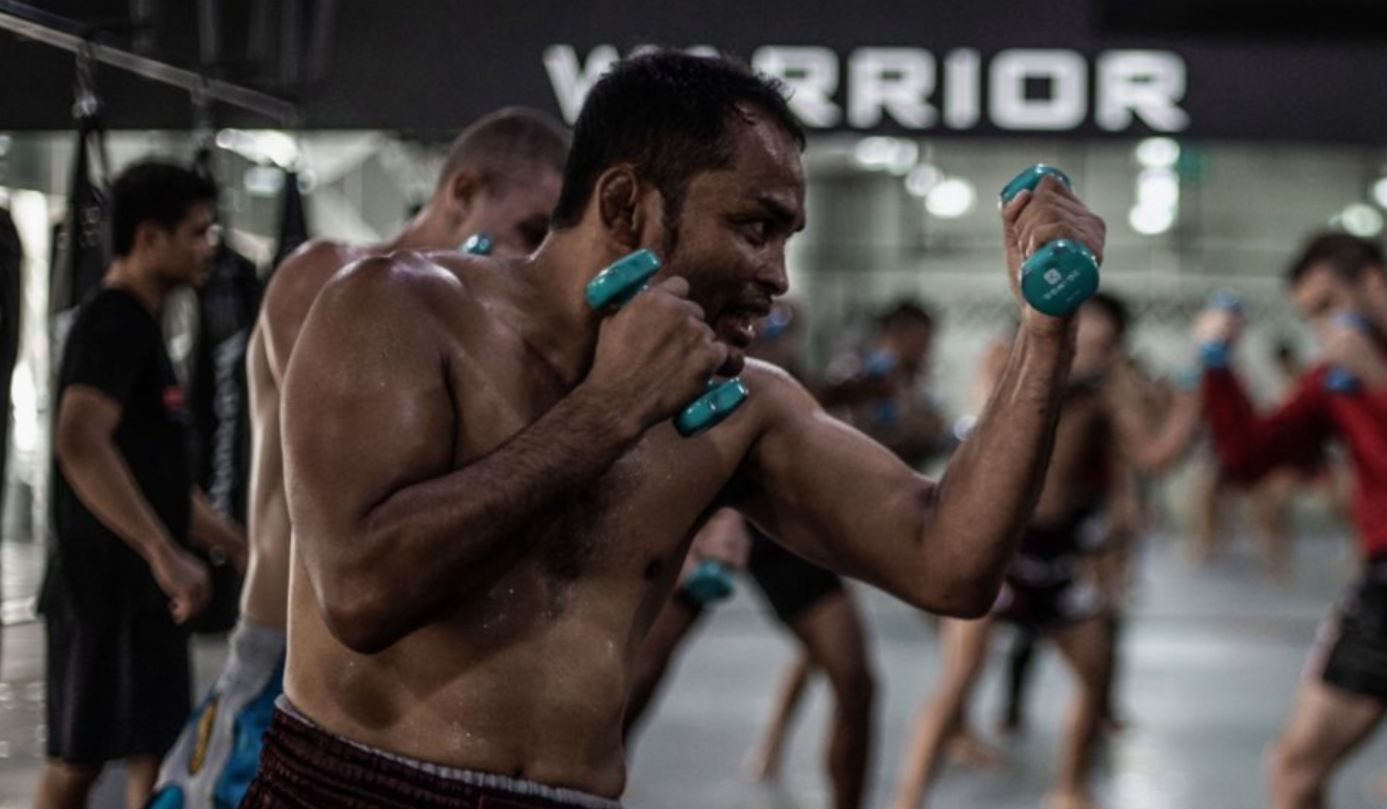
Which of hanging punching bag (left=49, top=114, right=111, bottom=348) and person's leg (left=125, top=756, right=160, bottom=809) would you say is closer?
hanging punching bag (left=49, top=114, right=111, bottom=348)

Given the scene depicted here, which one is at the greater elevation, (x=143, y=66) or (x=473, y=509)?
(x=143, y=66)

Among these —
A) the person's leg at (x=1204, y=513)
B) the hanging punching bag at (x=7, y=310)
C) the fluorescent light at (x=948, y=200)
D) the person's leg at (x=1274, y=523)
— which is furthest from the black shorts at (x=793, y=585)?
the fluorescent light at (x=948, y=200)

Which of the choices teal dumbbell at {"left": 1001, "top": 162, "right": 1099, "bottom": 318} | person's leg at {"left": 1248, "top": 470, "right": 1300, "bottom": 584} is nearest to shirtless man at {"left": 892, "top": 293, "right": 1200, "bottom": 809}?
teal dumbbell at {"left": 1001, "top": 162, "right": 1099, "bottom": 318}

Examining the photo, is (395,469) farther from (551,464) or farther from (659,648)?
(659,648)

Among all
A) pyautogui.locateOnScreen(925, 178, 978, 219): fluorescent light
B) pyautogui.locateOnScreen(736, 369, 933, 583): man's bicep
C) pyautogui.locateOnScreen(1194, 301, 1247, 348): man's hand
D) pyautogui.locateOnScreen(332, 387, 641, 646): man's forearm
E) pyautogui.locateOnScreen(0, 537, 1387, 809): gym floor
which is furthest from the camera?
pyautogui.locateOnScreen(925, 178, 978, 219): fluorescent light

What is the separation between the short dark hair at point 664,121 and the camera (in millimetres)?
2008

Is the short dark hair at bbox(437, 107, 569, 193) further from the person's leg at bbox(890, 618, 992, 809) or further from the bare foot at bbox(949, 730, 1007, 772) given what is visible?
the bare foot at bbox(949, 730, 1007, 772)

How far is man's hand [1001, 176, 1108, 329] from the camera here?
2.04 metres

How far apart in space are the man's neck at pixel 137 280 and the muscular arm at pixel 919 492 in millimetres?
1993

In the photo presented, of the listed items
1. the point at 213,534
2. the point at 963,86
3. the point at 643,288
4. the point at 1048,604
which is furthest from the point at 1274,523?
the point at 643,288

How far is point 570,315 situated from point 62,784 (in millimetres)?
2128

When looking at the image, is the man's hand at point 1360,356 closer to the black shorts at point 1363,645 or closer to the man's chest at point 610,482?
the black shorts at point 1363,645

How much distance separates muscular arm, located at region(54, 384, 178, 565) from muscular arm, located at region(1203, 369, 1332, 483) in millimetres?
2693

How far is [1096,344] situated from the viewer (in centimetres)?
606
